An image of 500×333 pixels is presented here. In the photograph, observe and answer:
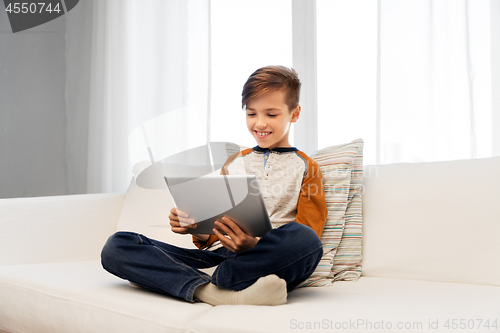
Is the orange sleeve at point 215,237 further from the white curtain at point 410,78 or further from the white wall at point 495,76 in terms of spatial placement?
the white wall at point 495,76

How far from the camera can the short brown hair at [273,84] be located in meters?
1.12

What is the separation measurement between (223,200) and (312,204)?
0.31 meters

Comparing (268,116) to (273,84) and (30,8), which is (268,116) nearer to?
(273,84)

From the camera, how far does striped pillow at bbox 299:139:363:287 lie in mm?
1080

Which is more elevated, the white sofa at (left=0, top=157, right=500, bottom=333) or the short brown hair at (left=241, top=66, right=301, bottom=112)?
the short brown hair at (left=241, top=66, right=301, bottom=112)

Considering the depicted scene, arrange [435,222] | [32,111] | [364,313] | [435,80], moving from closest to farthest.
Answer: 1. [364,313]
2. [435,222]
3. [435,80]
4. [32,111]

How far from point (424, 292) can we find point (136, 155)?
41.9 inches

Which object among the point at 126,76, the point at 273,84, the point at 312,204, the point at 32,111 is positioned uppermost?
the point at 126,76

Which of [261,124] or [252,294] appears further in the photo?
[261,124]

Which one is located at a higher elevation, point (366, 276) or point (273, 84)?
point (273, 84)

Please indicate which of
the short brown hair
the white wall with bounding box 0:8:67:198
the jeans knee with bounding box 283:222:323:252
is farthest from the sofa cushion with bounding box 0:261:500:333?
the white wall with bounding box 0:8:67:198

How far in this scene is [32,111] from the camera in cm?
240

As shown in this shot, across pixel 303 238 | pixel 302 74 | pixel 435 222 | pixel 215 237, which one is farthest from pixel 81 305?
pixel 302 74

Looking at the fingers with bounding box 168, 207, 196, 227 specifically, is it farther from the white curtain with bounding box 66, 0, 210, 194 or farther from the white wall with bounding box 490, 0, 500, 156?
the white wall with bounding box 490, 0, 500, 156
